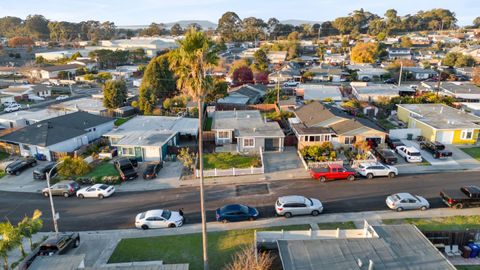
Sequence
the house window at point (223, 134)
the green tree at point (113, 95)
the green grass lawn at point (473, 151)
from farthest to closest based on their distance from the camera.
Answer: the green tree at point (113, 95) < the house window at point (223, 134) < the green grass lawn at point (473, 151)

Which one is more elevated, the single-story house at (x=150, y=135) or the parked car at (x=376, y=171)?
the single-story house at (x=150, y=135)

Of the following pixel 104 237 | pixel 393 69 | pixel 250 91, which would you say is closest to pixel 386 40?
pixel 393 69

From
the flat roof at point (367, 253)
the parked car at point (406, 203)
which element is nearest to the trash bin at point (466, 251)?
the flat roof at point (367, 253)

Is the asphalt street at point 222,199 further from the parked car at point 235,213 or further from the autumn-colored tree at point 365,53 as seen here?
the autumn-colored tree at point 365,53

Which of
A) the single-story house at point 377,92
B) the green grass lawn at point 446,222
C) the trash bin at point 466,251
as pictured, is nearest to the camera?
the trash bin at point 466,251

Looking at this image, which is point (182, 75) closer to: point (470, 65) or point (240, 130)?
point (240, 130)

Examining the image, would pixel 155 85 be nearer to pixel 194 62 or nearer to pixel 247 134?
pixel 247 134

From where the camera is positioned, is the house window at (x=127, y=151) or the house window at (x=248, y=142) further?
the house window at (x=248, y=142)
